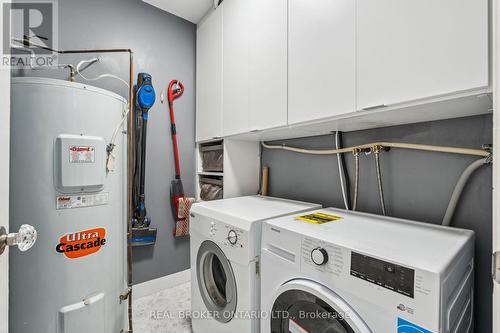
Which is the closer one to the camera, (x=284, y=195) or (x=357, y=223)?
(x=357, y=223)

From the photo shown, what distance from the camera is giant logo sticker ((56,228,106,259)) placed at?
1.13 meters

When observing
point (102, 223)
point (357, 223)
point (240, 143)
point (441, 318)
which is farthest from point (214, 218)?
point (441, 318)

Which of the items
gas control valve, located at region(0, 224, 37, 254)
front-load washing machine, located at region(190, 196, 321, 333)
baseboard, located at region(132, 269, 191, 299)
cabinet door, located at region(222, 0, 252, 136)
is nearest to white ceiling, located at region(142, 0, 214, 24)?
cabinet door, located at region(222, 0, 252, 136)

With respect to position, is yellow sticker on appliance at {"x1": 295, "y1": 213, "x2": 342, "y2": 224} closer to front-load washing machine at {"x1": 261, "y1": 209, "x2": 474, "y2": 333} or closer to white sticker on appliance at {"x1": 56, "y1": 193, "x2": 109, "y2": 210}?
front-load washing machine at {"x1": 261, "y1": 209, "x2": 474, "y2": 333}

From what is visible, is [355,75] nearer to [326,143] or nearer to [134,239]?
[326,143]

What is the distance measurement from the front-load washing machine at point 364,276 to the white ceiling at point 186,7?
2.06m

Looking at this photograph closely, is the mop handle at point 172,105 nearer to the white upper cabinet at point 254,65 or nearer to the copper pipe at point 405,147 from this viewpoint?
the white upper cabinet at point 254,65

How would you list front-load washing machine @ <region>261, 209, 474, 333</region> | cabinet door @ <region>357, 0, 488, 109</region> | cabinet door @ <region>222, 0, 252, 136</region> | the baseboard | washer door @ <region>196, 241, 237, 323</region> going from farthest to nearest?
the baseboard, cabinet door @ <region>222, 0, 252, 136</region>, washer door @ <region>196, 241, 237, 323</region>, cabinet door @ <region>357, 0, 488, 109</region>, front-load washing machine @ <region>261, 209, 474, 333</region>

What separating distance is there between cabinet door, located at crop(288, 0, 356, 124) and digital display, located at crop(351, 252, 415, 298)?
2.17 feet

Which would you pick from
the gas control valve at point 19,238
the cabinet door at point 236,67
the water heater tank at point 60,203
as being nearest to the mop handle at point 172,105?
the cabinet door at point 236,67

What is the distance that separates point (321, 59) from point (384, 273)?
1.00 meters

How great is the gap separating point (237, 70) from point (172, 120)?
872mm

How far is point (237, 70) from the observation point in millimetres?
1709

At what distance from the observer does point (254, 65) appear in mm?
1562
